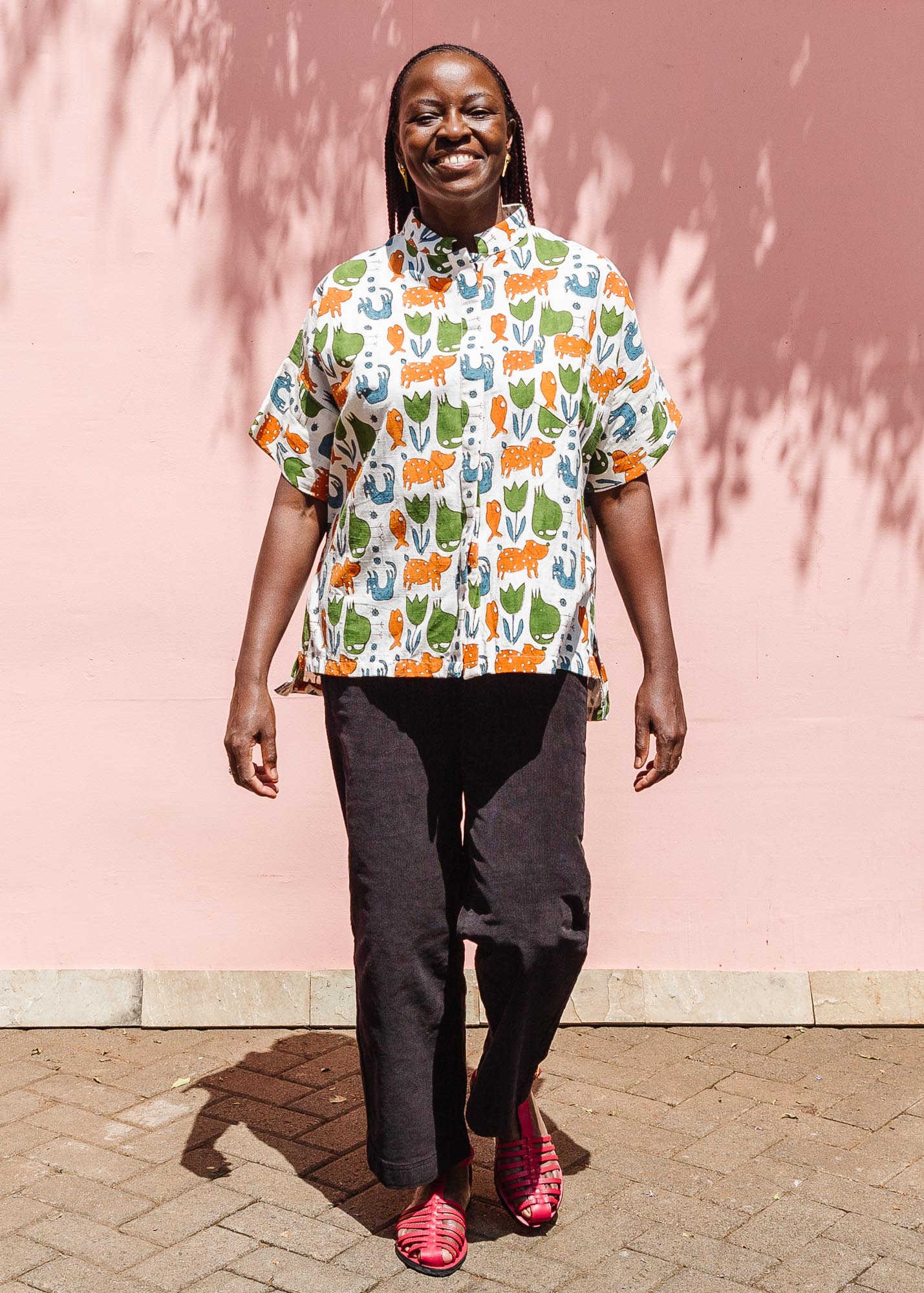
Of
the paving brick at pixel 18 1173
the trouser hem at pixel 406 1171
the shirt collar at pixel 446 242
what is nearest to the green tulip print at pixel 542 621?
the shirt collar at pixel 446 242

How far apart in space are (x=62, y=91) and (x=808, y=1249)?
11.1ft

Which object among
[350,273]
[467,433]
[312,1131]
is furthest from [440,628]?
[312,1131]

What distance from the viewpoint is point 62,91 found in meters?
4.14

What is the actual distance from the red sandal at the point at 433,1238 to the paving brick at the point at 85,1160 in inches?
27.4

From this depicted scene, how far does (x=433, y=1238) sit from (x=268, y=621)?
126cm

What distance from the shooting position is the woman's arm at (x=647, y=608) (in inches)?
122

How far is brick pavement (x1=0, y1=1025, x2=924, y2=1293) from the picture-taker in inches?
119

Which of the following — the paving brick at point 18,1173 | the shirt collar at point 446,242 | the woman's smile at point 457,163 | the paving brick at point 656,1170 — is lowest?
the paving brick at point 656,1170

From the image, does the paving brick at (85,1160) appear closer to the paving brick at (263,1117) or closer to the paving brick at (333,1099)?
the paving brick at (263,1117)

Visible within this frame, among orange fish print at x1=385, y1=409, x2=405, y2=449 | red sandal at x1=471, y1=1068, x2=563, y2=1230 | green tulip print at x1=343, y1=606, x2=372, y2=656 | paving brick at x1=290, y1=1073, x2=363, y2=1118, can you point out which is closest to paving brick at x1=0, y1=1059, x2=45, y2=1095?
paving brick at x1=290, y1=1073, x2=363, y2=1118

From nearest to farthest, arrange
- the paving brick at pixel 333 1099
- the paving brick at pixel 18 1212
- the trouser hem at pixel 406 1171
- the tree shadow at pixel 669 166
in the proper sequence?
1. the trouser hem at pixel 406 1171
2. the paving brick at pixel 18 1212
3. the paving brick at pixel 333 1099
4. the tree shadow at pixel 669 166

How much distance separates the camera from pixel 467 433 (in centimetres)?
289

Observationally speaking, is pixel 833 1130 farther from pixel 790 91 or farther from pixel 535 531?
pixel 790 91

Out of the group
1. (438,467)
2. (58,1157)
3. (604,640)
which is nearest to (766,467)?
(604,640)
